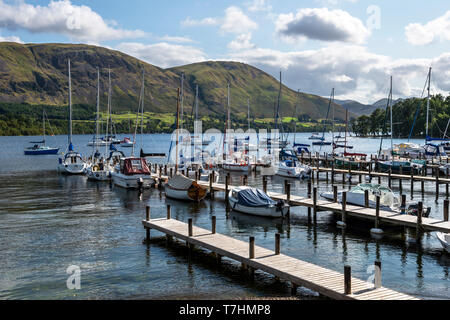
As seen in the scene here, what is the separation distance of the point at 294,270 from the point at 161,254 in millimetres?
9008

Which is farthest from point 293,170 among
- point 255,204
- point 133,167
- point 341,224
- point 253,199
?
point 341,224


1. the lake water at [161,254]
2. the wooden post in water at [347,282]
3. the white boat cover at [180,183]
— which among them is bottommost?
the lake water at [161,254]

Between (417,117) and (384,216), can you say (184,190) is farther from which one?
(417,117)

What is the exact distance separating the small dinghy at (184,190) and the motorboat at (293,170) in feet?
72.8

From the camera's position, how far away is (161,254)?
79.4 feet

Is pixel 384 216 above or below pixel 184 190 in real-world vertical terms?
above

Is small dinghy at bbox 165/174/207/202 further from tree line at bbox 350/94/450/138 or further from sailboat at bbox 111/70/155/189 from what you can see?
tree line at bbox 350/94/450/138

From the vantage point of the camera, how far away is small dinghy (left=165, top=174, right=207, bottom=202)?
41.6 meters

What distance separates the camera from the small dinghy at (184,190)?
1637 inches

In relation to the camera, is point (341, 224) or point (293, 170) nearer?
point (341, 224)

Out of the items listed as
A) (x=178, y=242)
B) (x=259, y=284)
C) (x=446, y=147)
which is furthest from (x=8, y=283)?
(x=446, y=147)

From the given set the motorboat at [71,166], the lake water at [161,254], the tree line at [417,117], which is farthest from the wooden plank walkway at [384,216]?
the tree line at [417,117]

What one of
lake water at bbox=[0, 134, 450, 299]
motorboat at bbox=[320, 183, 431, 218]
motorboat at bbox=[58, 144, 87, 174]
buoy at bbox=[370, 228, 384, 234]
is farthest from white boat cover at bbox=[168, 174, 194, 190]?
motorboat at bbox=[58, 144, 87, 174]

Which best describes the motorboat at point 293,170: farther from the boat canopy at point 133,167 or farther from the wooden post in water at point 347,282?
the wooden post in water at point 347,282
